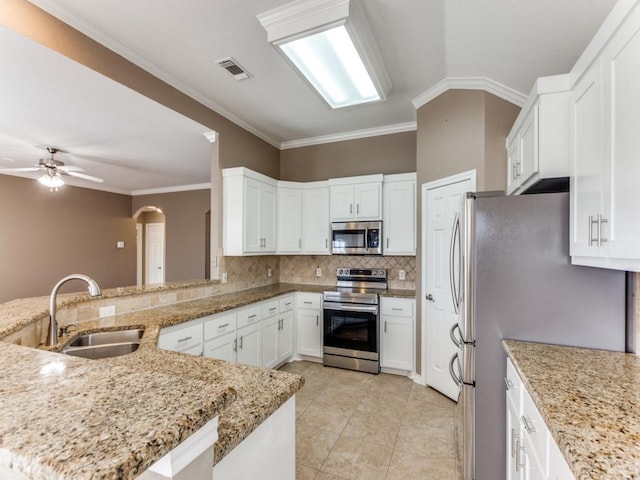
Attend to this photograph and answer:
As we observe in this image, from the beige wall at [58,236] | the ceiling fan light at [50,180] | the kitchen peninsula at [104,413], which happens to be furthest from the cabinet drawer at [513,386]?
the beige wall at [58,236]

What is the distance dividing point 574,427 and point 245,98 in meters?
3.44

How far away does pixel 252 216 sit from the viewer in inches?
140

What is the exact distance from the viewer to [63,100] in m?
2.79

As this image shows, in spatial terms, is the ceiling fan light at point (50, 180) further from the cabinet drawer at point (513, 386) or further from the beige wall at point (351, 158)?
the cabinet drawer at point (513, 386)

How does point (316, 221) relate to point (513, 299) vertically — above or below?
above

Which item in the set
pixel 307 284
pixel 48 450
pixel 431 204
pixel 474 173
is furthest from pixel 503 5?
pixel 307 284

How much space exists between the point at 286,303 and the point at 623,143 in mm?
3224

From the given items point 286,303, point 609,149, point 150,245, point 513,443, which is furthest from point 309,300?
point 150,245

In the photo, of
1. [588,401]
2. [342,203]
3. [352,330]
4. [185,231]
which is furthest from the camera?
[185,231]

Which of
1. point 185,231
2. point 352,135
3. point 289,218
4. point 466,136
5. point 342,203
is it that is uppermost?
point 352,135

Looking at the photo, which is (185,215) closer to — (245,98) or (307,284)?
(307,284)

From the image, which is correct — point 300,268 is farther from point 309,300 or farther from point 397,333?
point 397,333

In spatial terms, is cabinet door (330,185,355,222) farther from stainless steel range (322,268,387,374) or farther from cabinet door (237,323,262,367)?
cabinet door (237,323,262,367)

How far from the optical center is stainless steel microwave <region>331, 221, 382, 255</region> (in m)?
3.66
